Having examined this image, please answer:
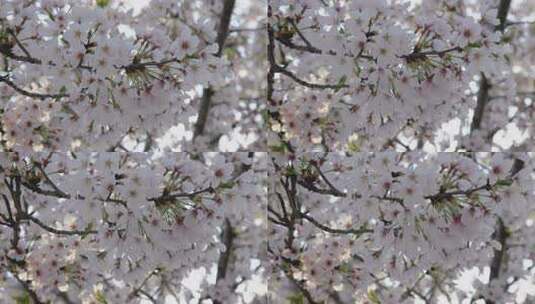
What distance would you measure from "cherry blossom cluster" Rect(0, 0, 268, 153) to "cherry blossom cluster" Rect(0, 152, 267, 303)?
82mm

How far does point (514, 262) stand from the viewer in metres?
2.10

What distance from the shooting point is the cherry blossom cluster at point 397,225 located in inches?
59.7

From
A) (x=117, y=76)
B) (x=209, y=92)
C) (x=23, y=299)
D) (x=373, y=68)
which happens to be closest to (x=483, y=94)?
(x=373, y=68)

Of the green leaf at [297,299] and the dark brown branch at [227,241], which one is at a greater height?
the dark brown branch at [227,241]

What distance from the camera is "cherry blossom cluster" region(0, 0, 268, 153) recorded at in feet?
5.16

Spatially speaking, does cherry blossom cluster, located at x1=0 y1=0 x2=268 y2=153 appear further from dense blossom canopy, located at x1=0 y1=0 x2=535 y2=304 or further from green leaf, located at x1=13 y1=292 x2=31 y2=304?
green leaf, located at x1=13 y1=292 x2=31 y2=304

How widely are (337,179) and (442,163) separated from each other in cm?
38

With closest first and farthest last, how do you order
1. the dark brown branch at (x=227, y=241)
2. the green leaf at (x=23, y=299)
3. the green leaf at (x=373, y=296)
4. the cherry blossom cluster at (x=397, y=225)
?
the cherry blossom cluster at (x=397, y=225) < the green leaf at (x=373, y=296) < the green leaf at (x=23, y=299) < the dark brown branch at (x=227, y=241)

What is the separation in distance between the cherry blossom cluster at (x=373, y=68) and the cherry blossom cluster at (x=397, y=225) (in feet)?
0.26

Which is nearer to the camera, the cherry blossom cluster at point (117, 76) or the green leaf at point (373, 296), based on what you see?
the cherry blossom cluster at point (117, 76)

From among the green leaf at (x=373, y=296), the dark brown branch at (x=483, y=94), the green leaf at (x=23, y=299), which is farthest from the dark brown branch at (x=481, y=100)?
the green leaf at (x=23, y=299)

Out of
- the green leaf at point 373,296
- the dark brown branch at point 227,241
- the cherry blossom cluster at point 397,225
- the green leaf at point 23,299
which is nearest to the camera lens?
the cherry blossom cluster at point 397,225

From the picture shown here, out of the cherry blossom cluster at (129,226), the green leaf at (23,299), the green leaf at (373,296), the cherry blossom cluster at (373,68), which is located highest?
the cherry blossom cluster at (373,68)

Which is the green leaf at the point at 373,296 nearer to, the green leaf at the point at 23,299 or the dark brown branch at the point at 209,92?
the dark brown branch at the point at 209,92
